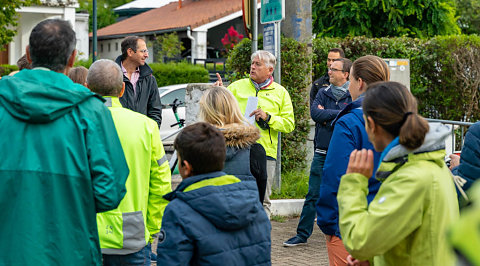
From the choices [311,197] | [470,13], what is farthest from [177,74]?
[470,13]

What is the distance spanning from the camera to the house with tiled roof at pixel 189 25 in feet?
119

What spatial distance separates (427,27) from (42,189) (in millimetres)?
17417

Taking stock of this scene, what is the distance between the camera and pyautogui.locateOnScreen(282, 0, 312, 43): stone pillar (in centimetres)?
1030

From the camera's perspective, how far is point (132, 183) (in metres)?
3.80

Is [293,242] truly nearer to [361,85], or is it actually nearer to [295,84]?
[295,84]

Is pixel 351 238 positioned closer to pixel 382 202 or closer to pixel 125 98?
pixel 382 202

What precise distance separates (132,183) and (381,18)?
15.9 m

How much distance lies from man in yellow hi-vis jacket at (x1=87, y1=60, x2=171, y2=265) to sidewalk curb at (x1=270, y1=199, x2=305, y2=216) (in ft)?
15.5

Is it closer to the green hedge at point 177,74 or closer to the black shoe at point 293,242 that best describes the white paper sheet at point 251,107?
the black shoe at point 293,242

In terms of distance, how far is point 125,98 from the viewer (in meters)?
6.02

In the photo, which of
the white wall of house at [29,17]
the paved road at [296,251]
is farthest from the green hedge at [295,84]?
the white wall of house at [29,17]

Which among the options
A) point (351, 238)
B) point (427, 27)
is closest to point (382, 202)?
point (351, 238)

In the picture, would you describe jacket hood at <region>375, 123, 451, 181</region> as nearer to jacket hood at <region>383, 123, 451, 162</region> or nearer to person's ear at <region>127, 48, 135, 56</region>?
jacket hood at <region>383, 123, 451, 162</region>

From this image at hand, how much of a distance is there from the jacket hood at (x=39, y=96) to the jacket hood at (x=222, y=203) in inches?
24.4
